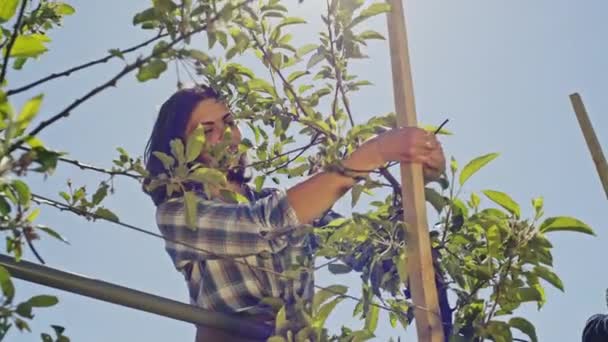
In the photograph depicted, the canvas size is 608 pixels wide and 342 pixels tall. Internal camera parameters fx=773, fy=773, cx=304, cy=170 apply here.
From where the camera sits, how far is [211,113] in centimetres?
158

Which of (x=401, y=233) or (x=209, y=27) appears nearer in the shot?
(x=209, y=27)

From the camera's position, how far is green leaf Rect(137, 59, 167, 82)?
757 millimetres

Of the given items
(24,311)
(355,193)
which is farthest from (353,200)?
(24,311)

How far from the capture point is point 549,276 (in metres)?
1.12

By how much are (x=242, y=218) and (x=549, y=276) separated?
498 millimetres

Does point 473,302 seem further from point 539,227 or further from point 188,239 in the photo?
point 188,239

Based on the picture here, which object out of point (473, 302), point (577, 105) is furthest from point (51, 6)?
point (577, 105)

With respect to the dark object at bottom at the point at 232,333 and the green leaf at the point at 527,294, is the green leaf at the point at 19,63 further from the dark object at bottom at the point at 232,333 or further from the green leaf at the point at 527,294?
the green leaf at the point at 527,294

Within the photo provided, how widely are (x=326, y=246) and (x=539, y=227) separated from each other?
1.11 ft

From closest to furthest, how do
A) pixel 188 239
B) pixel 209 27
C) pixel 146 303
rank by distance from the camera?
pixel 209 27 < pixel 146 303 < pixel 188 239

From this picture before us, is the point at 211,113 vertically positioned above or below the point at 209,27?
above

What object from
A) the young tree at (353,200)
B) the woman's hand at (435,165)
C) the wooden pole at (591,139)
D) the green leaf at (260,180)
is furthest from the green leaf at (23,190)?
the wooden pole at (591,139)

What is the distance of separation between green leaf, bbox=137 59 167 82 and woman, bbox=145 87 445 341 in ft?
1.08

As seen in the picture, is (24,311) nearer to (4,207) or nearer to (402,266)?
(4,207)
